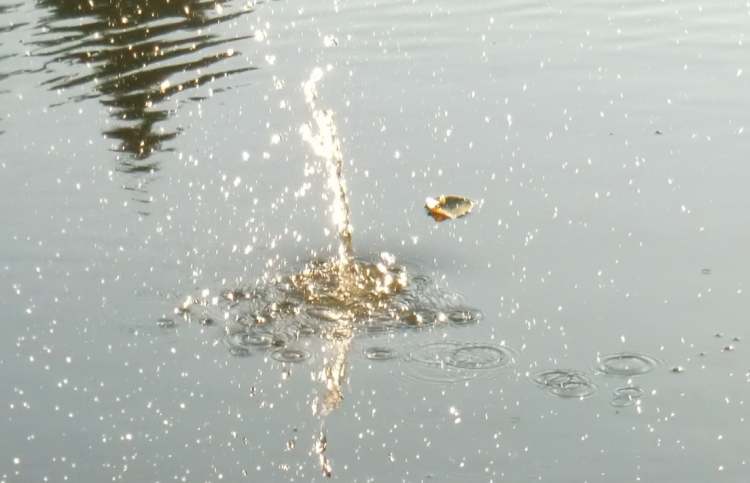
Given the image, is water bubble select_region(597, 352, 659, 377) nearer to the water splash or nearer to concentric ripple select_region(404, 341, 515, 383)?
concentric ripple select_region(404, 341, 515, 383)

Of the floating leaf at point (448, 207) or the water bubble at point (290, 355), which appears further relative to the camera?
the floating leaf at point (448, 207)

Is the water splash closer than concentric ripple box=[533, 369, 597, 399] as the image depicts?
No

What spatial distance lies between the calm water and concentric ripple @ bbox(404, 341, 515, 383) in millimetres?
15

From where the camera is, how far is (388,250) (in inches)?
308

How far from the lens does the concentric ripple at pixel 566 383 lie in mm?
6258

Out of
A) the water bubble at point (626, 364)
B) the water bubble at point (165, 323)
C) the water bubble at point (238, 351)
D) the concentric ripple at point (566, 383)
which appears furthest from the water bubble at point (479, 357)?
the water bubble at point (165, 323)

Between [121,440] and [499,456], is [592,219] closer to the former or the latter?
[499,456]

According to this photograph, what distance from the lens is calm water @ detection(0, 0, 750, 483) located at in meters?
6.02

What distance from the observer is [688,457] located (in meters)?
5.75

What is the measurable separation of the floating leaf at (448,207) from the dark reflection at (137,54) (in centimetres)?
196

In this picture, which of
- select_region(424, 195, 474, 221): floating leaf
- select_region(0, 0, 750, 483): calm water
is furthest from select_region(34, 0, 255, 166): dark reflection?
select_region(424, 195, 474, 221): floating leaf

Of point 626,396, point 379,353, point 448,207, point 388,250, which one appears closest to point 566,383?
point 626,396

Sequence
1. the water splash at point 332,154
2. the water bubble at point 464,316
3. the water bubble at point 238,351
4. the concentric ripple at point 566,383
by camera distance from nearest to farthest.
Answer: the concentric ripple at point 566,383 < the water bubble at point 238,351 < the water bubble at point 464,316 < the water splash at point 332,154

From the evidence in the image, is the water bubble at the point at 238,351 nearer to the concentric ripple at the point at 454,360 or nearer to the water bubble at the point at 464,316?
the concentric ripple at the point at 454,360
